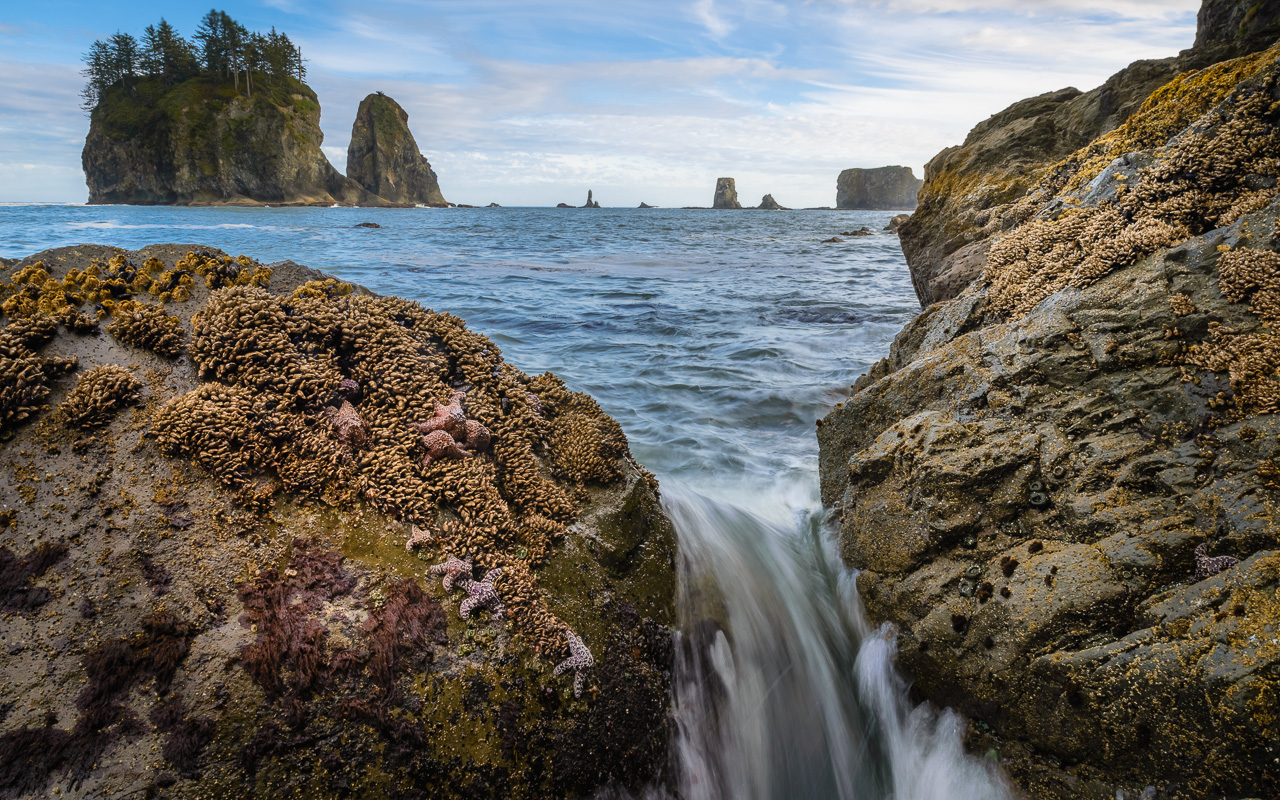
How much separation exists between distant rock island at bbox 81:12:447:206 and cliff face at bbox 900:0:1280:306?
353 ft

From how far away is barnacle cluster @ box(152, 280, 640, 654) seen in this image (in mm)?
3881

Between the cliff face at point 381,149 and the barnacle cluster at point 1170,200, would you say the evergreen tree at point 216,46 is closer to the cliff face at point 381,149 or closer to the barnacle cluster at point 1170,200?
the cliff face at point 381,149

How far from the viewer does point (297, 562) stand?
3.55 m

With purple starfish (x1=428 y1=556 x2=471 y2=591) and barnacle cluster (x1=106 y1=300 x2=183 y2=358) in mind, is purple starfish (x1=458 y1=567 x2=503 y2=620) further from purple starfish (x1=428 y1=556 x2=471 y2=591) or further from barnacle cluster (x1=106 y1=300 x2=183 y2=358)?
barnacle cluster (x1=106 y1=300 x2=183 y2=358)

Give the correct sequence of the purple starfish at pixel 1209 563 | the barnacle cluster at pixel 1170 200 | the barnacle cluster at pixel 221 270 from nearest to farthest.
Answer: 1. the purple starfish at pixel 1209 563
2. the barnacle cluster at pixel 1170 200
3. the barnacle cluster at pixel 221 270

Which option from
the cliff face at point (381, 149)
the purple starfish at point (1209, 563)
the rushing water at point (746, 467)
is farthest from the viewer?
the cliff face at point (381, 149)

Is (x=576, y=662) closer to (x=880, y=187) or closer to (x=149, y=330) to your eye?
(x=149, y=330)

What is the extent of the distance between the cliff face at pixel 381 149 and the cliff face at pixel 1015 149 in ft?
447

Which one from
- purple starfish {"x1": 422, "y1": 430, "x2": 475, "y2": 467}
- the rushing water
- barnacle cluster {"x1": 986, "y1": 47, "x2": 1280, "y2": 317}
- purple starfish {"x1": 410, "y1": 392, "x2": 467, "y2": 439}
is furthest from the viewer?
barnacle cluster {"x1": 986, "y1": 47, "x2": 1280, "y2": 317}

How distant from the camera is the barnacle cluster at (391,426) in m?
3.88

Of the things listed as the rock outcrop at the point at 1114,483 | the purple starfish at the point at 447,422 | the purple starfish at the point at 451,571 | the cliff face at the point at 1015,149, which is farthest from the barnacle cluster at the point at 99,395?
the cliff face at the point at 1015,149

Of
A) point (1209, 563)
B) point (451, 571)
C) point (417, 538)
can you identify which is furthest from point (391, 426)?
point (1209, 563)

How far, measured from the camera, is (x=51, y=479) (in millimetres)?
3533

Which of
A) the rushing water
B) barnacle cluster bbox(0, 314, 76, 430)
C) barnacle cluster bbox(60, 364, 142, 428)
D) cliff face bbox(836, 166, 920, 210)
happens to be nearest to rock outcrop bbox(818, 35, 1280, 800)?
the rushing water
